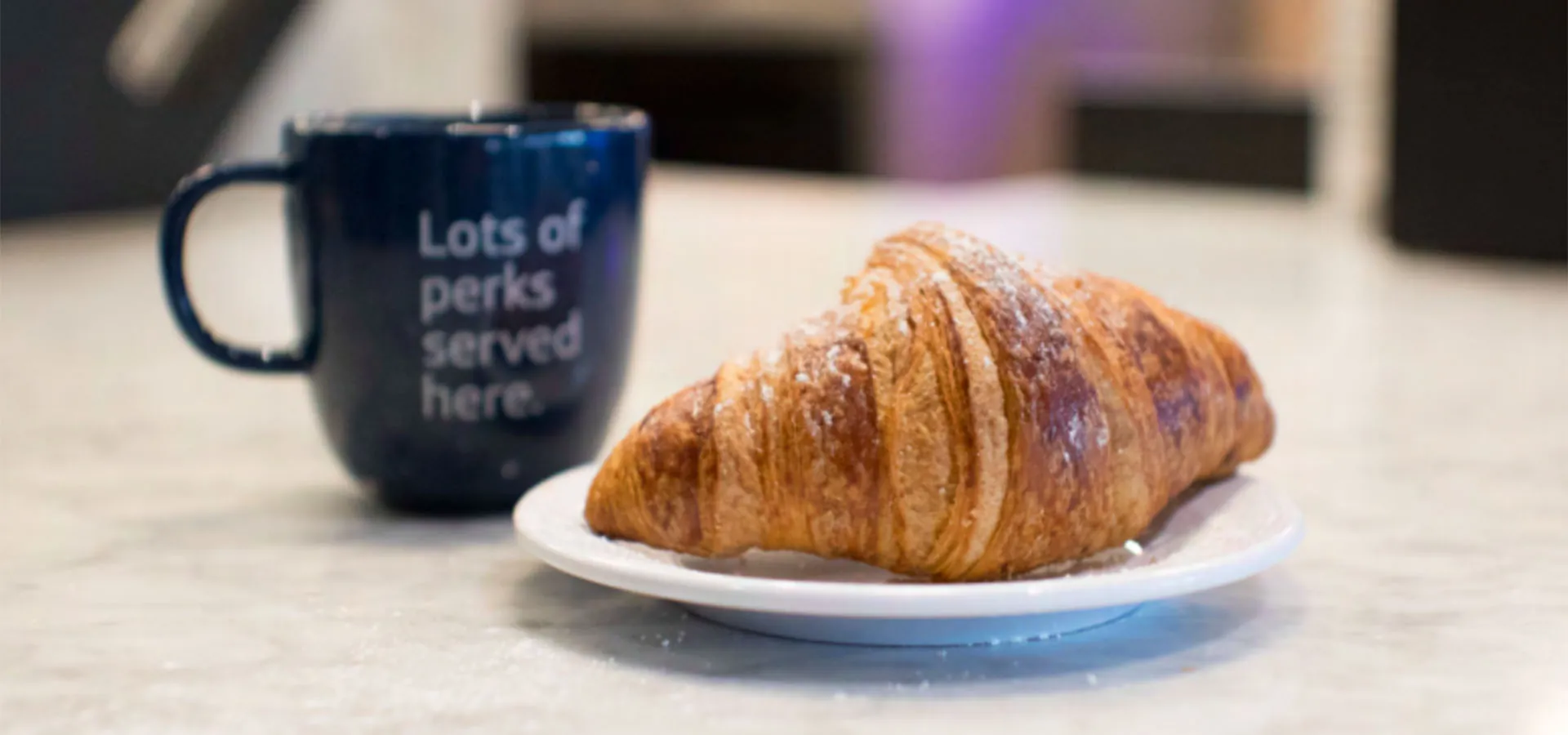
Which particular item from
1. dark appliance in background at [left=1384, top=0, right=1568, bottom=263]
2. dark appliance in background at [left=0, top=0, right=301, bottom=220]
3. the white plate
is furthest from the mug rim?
dark appliance in background at [left=0, top=0, right=301, bottom=220]

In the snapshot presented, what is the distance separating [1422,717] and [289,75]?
5.84 feet

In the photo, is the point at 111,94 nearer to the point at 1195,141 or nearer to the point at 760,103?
the point at 1195,141

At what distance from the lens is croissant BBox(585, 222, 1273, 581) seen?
521mm

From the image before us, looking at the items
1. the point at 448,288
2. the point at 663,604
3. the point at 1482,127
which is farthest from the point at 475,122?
→ the point at 1482,127

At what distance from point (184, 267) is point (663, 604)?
0.28m

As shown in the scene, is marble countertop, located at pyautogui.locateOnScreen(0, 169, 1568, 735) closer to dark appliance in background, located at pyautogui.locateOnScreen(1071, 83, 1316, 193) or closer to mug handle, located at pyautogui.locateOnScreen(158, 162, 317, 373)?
mug handle, located at pyautogui.locateOnScreen(158, 162, 317, 373)

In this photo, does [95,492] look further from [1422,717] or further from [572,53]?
[572,53]

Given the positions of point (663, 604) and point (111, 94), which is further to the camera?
point (111, 94)

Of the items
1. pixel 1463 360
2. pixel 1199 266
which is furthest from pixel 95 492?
pixel 1199 266

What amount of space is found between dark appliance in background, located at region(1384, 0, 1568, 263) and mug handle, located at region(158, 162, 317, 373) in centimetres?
103

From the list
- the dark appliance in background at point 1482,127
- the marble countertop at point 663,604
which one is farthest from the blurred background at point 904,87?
the marble countertop at point 663,604

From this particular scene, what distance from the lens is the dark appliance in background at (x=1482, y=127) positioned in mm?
1353

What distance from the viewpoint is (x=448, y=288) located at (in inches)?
26.6

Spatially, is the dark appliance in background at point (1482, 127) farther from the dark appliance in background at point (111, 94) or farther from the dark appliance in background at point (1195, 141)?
the dark appliance in background at point (111, 94)
